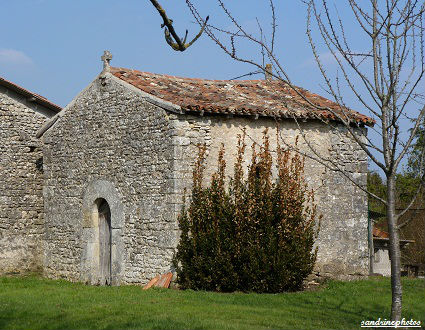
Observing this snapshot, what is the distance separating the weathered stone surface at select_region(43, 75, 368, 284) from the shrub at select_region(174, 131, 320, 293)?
0.36m

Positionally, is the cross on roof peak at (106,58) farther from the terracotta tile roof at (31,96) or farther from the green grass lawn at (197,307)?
the green grass lawn at (197,307)

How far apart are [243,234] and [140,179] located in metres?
2.71

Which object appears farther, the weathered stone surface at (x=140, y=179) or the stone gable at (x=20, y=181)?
the stone gable at (x=20, y=181)

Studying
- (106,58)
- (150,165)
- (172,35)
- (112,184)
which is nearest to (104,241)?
(112,184)

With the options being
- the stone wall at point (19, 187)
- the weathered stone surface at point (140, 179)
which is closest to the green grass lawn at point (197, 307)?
the weathered stone surface at point (140, 179)

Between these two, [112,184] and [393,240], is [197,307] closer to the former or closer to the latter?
[393,240]

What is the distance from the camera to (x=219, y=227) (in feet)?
49.1

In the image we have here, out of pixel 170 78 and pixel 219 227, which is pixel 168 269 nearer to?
pixel 219 227

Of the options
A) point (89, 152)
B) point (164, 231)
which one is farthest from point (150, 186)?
point (89, 152)

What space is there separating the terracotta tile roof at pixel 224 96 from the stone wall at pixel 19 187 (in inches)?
140

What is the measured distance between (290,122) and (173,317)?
6.79 m

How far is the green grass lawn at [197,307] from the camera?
10594mm

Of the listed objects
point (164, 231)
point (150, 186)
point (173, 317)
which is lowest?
point (173, 317)

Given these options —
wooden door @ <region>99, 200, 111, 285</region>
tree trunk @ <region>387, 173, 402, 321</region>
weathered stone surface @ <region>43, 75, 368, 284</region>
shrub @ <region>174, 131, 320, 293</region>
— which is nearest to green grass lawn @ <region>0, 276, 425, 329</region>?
shrub @ <region>174, 131, 320, 293</region>
